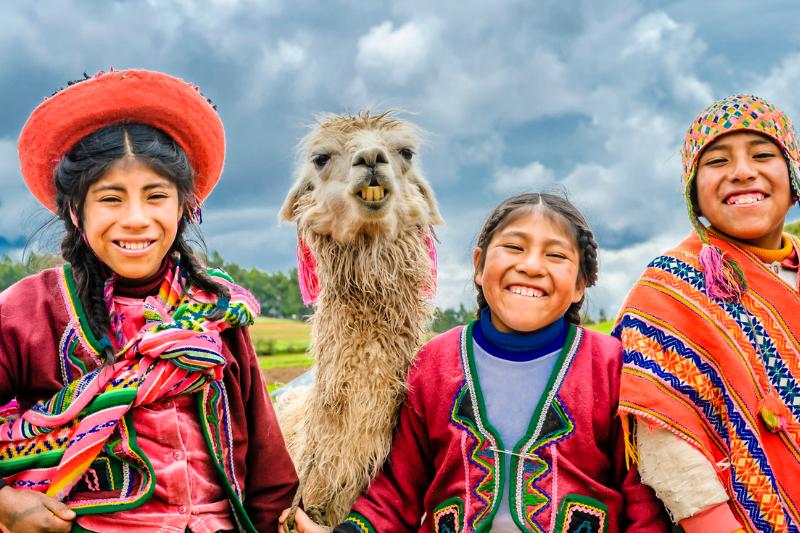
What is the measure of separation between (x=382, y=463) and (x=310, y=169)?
1384mm

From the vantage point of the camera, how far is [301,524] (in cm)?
288

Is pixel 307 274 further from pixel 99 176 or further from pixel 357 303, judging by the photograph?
pixel 99 176

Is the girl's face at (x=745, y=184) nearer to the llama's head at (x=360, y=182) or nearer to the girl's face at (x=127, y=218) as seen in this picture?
the llama's head at (x=360, y=182)

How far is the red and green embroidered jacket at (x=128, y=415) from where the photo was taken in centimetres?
A: 254

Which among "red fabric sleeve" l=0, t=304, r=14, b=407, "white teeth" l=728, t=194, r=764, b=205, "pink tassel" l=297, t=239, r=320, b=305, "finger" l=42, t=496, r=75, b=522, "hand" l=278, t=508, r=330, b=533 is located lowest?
"hand" l=278, t=508, r=330, b=533

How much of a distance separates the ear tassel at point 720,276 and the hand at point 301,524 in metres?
1.76

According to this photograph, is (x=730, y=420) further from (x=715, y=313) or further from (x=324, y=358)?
(x=324, y=358)

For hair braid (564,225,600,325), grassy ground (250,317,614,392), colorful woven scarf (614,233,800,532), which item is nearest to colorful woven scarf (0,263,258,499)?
hair braid (564,225,600,325)

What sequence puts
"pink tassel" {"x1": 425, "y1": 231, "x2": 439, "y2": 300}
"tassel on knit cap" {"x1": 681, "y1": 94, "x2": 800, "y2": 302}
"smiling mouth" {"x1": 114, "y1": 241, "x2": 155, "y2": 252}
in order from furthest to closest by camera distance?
"pink tassel" {"x1": 425, "y1": 231, "x2": 439, "y2": 300} < "tassel on knit cap" {"x1": 681, "y1": 94, "x2": 800, "y2": 302} < "smiling mouth" {"x1": 114, "y1": 241, "x2": 155, "y2": 252}

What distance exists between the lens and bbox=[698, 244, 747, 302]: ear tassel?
2938mm

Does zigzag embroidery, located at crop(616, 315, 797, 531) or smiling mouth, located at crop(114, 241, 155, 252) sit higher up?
smiling mouth, located at crop(114, 241, 155, 252)

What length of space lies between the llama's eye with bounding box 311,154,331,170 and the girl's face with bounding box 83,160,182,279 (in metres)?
0.88

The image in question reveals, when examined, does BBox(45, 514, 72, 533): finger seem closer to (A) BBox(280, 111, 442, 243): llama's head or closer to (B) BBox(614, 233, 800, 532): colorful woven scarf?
(A) BBox(280, 111, 442, 243): llama's head

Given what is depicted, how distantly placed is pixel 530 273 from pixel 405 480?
95cm
